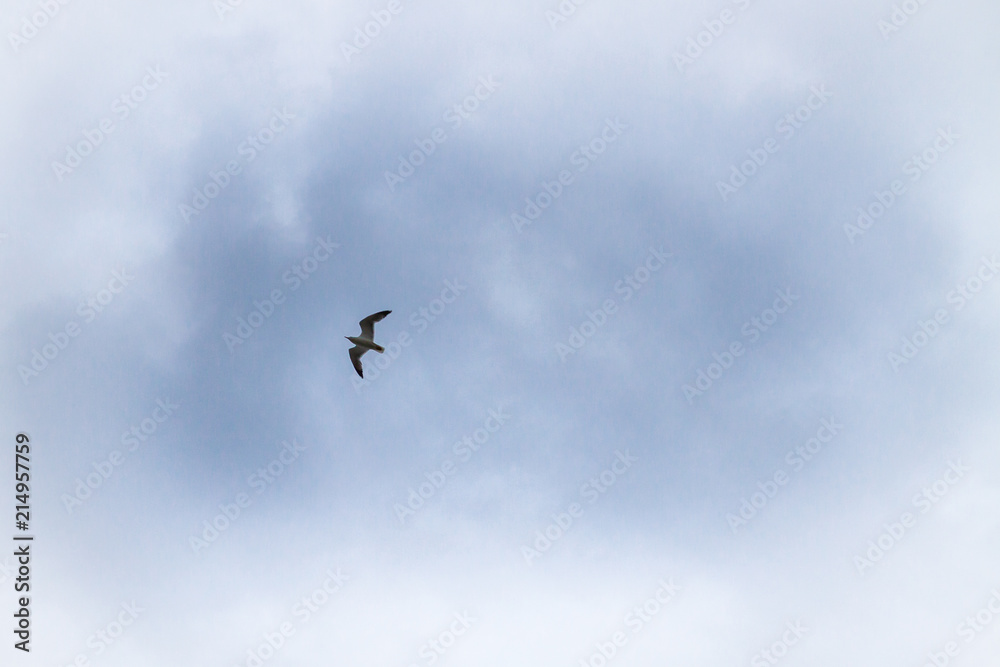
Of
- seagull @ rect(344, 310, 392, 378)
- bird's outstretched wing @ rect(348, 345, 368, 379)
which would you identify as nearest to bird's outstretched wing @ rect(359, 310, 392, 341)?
seagull @ rect(344, 310, 392, 378)

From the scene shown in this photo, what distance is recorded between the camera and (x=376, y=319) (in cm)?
7550

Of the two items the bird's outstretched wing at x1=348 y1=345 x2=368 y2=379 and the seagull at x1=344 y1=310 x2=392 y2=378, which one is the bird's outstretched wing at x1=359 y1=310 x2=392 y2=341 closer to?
the seagull at x1=344 y1=310 x2=392 y2=378

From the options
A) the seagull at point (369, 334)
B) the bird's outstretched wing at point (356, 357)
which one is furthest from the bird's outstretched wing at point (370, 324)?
the bird's outstretched wing at point (356, 357)

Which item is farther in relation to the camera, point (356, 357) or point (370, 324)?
point (356, 357)

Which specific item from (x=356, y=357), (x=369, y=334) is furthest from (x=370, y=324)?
(x=356, y=357)

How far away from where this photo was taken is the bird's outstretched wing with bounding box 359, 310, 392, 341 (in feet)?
248

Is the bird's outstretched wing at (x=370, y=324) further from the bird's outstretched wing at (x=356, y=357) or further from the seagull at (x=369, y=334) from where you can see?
the bird's outstretched wing at (x=356, y=357)

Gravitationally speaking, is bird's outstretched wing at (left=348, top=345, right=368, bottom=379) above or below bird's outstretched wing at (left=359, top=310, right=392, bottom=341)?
below

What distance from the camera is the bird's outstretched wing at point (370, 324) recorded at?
248 ft

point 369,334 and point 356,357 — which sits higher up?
point 369,334

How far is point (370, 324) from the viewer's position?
75.6m

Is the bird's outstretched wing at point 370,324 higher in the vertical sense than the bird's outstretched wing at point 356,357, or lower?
higher

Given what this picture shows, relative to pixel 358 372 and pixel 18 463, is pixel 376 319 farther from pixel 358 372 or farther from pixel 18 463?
pixel 18 463

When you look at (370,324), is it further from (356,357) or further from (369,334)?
(356,357)
